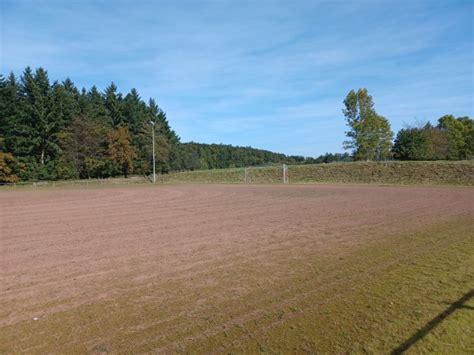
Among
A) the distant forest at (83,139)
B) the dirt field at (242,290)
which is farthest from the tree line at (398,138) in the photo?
the dirt field at (242,290)

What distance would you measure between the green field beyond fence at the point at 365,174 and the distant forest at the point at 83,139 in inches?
292

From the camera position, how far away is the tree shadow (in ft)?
12.4

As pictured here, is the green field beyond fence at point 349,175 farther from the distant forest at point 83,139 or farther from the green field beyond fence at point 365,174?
the distant forest at point 83,139

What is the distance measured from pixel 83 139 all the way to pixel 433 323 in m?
62.9

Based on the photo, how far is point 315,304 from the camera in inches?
196

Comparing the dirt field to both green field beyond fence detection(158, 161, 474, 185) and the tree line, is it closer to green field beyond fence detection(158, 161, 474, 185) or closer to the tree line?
green field beyond fence detection(158, 161, 474, 185)

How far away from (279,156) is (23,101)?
110 metres

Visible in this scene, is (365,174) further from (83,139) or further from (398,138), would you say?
(83,139)

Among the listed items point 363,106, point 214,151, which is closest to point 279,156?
point 214,151

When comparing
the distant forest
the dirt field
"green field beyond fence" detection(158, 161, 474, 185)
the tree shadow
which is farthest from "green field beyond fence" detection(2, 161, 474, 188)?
the tree shadow

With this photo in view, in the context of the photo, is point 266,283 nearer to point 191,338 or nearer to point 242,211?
point 191,338

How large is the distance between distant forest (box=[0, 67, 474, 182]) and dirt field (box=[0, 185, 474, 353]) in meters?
44.4

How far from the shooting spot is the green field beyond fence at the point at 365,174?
36.3m

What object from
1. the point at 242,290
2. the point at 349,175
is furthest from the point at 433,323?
the point at 349,175
